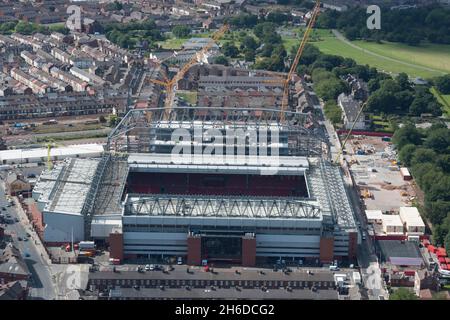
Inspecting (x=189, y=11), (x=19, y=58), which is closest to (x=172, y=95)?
(x=19, y=58)

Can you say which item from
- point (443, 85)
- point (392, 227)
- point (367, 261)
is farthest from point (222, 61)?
point (367, 261)

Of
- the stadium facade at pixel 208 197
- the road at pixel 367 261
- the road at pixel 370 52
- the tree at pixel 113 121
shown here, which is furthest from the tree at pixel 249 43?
the road at pixel 367 261

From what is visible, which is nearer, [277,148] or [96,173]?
[96,173]

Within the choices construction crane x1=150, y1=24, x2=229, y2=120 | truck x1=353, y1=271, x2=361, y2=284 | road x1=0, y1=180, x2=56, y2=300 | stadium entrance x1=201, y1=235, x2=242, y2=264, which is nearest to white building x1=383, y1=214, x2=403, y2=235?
truck x1=353, y1=271, x2=361, y2=284

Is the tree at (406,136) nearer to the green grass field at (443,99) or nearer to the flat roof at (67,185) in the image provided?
the green grass field at (443,99)

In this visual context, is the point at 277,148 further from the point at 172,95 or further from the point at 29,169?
the point at 172,95
